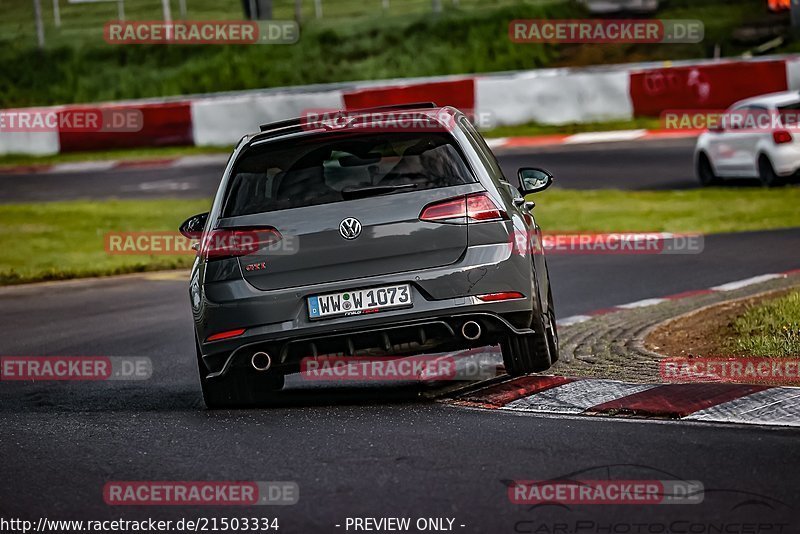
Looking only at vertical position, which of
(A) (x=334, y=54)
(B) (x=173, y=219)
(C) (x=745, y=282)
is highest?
(A) (x=334, y=54)

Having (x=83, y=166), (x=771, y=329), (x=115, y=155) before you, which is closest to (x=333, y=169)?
(x=771, y=329)

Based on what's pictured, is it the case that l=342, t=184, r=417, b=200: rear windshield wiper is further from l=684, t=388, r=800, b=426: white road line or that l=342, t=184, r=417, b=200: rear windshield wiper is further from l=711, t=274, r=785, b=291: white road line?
l=711, t=274, r=785, b=291: white road line

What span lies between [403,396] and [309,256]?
1061 mm

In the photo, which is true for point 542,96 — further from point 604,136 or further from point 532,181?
point 532,181

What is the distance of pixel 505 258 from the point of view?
8766mm

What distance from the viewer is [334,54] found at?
150 ft

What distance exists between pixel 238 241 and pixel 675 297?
18.1 feet

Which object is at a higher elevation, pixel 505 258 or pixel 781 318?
pixel 505 258

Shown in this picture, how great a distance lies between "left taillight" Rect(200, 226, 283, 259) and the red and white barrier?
23.1 m

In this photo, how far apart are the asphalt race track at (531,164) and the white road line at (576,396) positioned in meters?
15.0

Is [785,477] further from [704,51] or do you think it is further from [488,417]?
[704,51]

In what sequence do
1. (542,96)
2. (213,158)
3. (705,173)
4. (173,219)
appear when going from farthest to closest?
(542,96)
(213,158)
(705,173)
(173,219)

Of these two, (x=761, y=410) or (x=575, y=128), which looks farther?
(x=575, y=128)

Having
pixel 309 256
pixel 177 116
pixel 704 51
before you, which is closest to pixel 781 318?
pixel 309 256
